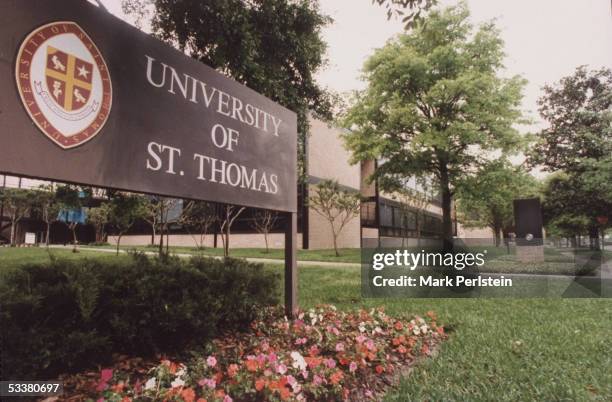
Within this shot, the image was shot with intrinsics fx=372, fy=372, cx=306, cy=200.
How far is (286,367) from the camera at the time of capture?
2.64 meters

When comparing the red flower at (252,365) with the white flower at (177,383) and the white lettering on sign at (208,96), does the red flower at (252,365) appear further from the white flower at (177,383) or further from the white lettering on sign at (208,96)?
the white lettering on sign at (208,96)

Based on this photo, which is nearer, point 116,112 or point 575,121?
point 116,112

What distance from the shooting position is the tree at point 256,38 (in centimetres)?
840

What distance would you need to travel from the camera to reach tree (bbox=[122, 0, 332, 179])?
331 inches

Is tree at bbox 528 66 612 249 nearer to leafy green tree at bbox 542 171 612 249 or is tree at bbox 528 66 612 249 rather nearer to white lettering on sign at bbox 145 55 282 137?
leafy green tree at bbox 542 171 612 249

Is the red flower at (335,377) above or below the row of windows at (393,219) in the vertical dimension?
below

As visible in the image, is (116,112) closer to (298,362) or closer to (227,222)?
(298,362)

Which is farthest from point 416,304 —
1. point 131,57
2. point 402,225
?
point 402,225

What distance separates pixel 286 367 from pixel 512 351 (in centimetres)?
288

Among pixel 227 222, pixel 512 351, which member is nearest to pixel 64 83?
pixel 512 351

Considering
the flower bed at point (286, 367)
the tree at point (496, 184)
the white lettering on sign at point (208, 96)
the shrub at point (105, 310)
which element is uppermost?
the tree at point (496, 184)

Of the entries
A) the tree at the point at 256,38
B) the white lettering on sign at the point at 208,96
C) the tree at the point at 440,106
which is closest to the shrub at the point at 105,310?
the white lettering on sign at the point at 208,96

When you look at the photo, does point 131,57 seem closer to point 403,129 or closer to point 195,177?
point 195,177

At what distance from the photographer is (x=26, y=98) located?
1.87 m
